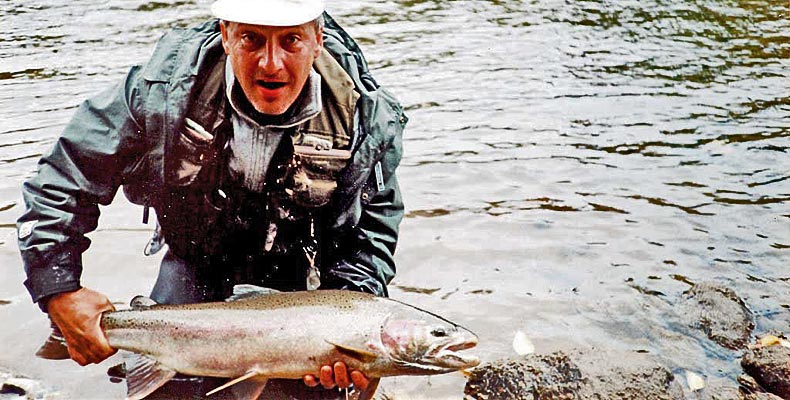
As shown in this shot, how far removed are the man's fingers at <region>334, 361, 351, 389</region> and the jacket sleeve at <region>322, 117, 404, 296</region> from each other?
0.59 meters

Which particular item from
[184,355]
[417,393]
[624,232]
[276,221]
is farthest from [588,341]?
[184,355]

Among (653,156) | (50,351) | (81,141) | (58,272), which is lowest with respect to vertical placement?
(653,156)

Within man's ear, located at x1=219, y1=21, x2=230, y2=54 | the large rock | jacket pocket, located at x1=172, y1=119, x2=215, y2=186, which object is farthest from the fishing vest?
the large rock

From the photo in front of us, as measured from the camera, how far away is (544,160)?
7.52 metres

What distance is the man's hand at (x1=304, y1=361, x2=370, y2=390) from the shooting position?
10.4 ft

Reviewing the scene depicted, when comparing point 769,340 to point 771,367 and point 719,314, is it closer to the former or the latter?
point 719,314

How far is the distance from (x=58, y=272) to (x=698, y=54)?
917cm

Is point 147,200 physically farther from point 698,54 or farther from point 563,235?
point 698,54

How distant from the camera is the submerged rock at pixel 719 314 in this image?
481 cm

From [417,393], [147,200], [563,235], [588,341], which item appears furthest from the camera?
[563,235]

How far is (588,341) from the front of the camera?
16.0ft

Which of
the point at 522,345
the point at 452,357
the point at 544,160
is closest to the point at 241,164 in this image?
the point at 452,357

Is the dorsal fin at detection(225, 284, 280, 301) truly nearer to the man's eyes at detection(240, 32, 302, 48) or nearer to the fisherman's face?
the fisherman's face

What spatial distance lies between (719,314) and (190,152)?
10.4ft
